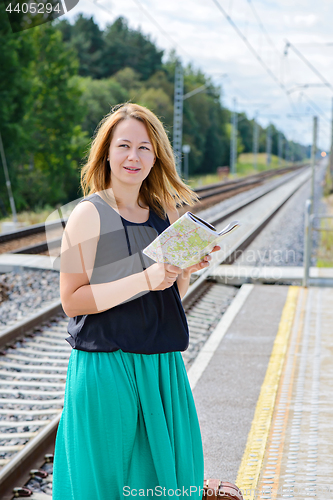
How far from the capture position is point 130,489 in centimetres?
183

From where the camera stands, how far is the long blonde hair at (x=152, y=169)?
1915 mm

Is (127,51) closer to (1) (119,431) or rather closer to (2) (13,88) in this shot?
(2) (13,88)

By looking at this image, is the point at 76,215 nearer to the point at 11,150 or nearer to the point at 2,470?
the point at 2,470

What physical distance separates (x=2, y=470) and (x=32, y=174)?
85.7 ft

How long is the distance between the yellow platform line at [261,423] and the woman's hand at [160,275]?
1.55 m

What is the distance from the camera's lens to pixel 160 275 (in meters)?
1.68

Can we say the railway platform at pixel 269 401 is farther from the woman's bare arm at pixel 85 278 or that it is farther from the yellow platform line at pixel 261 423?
the woman's bare arm at pixel 85 278

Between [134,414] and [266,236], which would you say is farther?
[266,236]

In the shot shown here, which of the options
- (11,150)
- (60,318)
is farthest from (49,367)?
(11,150)

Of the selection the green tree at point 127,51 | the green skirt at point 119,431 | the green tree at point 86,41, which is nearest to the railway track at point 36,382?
the green skirt at point 119,431

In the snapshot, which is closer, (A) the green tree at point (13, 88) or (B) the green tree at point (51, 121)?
(A) the green tree at point (13, 88)

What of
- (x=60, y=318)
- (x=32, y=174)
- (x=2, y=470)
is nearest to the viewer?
(x=2, y=470)

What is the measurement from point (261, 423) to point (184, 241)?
226 centimetres

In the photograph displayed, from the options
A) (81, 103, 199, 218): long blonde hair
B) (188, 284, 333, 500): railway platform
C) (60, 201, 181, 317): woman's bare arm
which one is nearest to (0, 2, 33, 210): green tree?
(188, 284, 333, 500): railway platform
